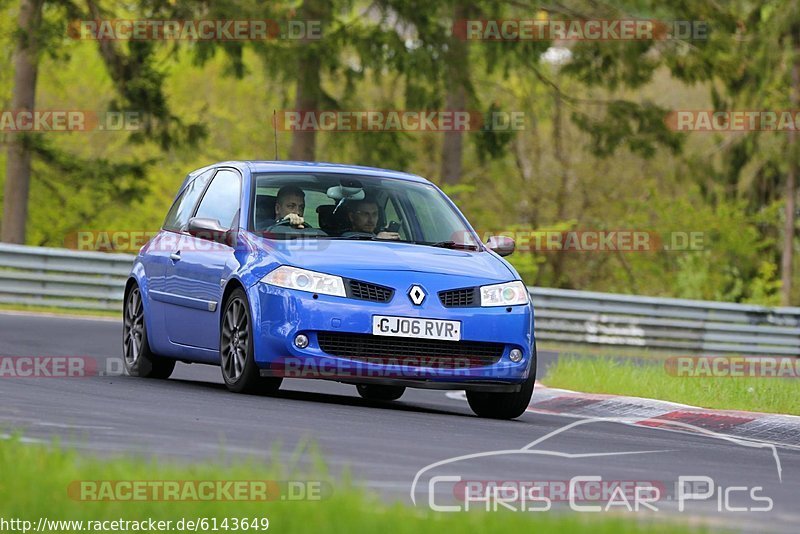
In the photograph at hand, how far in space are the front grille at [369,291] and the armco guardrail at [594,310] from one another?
15220 millimetres

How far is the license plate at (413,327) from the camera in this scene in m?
10.5

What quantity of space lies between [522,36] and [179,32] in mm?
7006

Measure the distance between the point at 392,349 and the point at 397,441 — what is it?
2.12 meters

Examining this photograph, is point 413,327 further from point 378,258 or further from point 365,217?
point 365,217

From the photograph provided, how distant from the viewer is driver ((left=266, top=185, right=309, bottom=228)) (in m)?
11.6

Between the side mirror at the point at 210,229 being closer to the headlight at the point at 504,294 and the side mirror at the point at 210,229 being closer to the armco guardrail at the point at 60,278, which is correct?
the headlight at the point at 504,294

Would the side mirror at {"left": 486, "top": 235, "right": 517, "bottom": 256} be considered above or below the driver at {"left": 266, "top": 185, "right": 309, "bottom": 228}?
below

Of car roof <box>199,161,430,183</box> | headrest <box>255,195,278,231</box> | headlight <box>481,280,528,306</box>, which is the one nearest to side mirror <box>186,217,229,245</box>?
headrest <box>255,195,278,231</box>

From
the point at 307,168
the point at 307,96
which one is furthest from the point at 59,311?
the point at 307,168

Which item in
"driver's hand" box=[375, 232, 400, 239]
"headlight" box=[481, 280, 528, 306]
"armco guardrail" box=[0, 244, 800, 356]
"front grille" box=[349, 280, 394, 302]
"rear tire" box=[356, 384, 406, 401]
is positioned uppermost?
"driver's hand" box=[375, 232, 400, 239]

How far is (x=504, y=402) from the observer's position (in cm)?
1138

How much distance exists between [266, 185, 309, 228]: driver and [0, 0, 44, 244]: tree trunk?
20.4m

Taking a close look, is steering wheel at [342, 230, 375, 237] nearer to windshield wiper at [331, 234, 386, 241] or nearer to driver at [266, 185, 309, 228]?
windshield wiper at [331, 234, 386, 241]

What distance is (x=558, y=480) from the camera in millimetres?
7246
